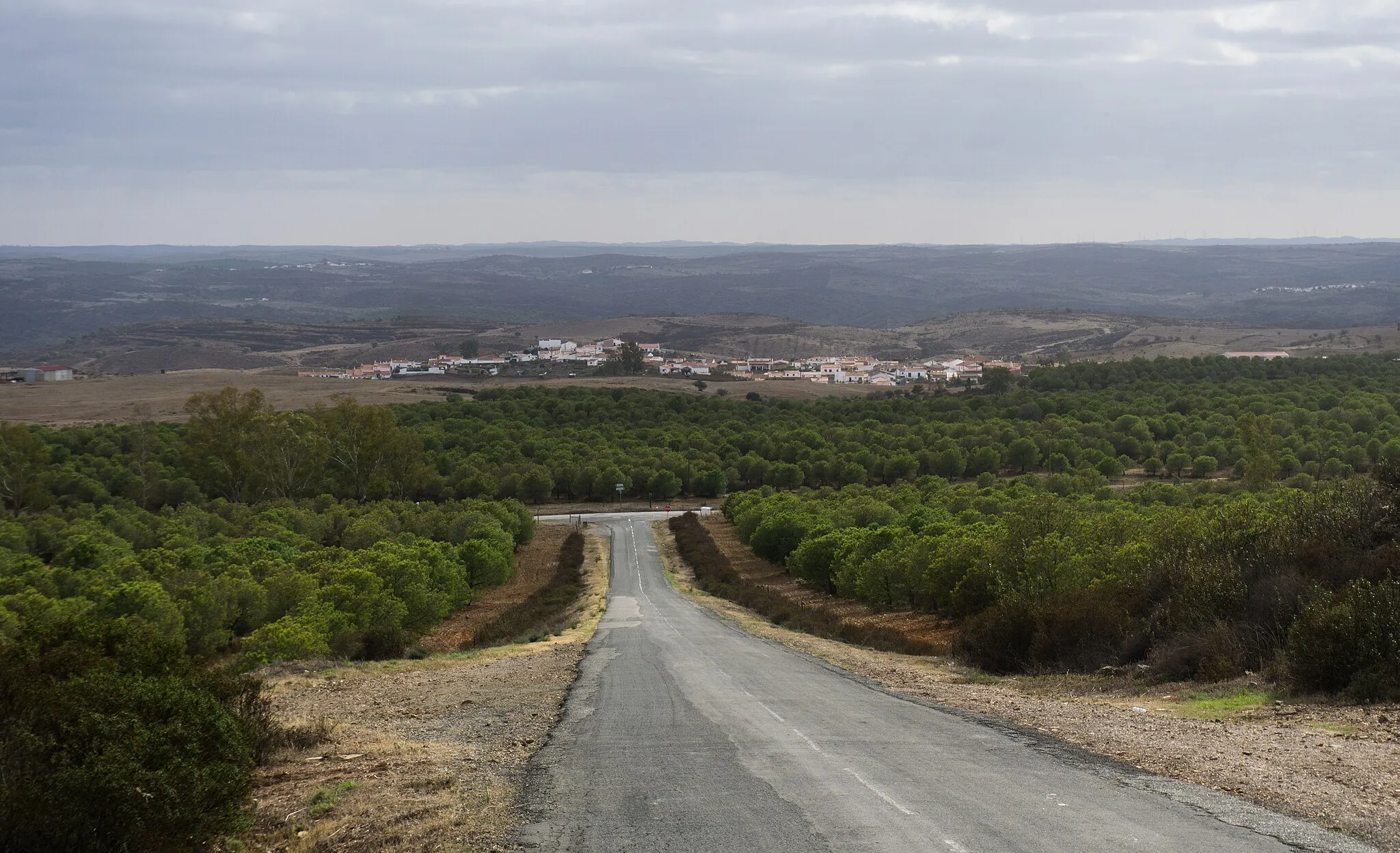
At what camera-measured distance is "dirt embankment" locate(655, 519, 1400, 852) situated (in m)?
9.79

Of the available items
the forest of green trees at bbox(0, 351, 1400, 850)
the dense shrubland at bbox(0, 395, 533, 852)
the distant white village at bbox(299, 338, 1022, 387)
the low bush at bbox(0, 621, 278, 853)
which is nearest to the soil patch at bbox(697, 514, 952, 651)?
the forest of green trees at bbox(0, 351, 1400, 850)

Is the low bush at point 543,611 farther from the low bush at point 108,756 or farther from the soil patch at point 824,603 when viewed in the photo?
the low bush at point 108,756

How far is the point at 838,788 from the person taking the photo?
10.5 m

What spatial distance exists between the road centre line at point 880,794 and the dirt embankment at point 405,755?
3153mm

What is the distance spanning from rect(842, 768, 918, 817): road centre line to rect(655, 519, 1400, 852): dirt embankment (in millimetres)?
2870

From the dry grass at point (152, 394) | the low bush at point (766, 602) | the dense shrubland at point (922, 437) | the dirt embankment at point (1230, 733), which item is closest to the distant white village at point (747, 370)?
the dry grass at point (152, 394)

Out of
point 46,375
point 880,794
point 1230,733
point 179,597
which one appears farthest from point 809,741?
point 46,375

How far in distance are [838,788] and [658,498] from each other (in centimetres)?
7541

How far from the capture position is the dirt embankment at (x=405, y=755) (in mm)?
9367

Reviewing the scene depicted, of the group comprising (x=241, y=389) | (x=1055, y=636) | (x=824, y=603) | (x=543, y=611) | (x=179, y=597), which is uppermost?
(x=1055, y=636)

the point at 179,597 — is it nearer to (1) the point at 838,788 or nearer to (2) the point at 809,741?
(2) the point at 809,741

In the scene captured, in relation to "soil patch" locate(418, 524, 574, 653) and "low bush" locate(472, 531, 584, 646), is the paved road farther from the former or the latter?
"soil patch" locate(418, 524, 574, 653)

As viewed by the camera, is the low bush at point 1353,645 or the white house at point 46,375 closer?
the low bush at point 1353,645

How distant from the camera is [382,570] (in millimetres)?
33500
